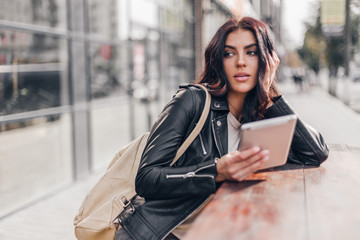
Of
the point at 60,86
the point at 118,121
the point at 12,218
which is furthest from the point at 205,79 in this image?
the point at 118,121

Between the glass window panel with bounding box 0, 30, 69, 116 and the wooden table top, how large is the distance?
381 cm

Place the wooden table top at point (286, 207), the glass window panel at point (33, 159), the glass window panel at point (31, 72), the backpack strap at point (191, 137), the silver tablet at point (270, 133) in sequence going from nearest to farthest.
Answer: the wooden table top at point (286, 207) → the silver tablet at point (270, 133) → the backpack strap at point (191, 137) → the glass window panel at point (31, 72) → the glass window panel at point (33, 159)

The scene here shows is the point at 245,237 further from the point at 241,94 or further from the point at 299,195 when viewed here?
the point at 241,94

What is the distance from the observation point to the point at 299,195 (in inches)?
65.0

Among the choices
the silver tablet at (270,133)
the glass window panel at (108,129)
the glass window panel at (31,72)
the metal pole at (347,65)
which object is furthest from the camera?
the metal pole at (347,65)

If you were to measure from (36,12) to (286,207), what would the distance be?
5.34m

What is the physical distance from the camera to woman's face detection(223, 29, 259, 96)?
2.15 m

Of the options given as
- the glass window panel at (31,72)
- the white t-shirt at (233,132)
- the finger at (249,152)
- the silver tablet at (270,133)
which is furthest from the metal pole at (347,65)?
the finger at (249,152)

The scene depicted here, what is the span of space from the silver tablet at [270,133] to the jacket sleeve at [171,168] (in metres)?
0.23

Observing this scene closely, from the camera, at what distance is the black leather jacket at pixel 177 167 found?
1864mm

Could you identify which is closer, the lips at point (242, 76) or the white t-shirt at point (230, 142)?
the white t-shirt at point (230, 142)

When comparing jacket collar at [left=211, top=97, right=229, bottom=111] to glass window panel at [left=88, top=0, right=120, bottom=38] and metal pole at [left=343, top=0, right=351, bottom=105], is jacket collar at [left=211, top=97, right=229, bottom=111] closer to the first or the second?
glass window panel at [left=88, top=0, right=120, bottom=38]

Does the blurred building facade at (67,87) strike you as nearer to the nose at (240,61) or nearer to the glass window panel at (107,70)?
the glass window panel at (107,70)

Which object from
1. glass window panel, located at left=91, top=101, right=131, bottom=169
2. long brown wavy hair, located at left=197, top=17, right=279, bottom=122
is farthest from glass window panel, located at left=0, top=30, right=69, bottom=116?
long brown wavy hair, located at left=197, top=17, right=279, bottom=122
